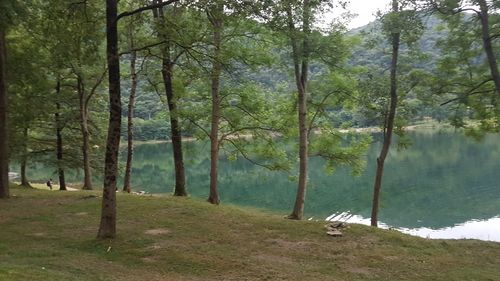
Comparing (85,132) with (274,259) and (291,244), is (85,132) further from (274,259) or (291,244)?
(274,259)

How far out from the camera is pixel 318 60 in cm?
1814

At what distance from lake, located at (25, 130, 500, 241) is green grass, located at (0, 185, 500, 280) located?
704 cm

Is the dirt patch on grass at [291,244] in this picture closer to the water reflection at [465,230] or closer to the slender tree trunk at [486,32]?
the slender tree trunk at [486,32]

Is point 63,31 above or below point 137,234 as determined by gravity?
above

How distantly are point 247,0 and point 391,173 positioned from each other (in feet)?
153

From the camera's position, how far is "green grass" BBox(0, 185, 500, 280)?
9.70m

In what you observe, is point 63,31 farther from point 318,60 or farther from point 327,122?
point 327,122

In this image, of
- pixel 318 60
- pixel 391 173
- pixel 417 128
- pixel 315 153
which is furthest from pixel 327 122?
pixel 417 128

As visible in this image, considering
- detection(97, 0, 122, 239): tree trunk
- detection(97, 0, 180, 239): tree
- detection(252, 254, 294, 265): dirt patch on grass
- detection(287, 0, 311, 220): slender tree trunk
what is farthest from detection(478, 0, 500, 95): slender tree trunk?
detection(97, 0, 122, 239): tree trunk

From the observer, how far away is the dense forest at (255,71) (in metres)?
12.3

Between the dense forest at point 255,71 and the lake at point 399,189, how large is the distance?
8.16 feet

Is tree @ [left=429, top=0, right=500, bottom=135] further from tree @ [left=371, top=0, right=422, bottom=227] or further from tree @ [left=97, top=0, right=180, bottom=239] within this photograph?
tree @ [left=97, top=0, right=180, bottom=239]

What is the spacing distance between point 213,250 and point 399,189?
35.7m

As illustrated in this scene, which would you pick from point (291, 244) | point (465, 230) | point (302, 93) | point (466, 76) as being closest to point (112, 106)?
point (291, 244)
